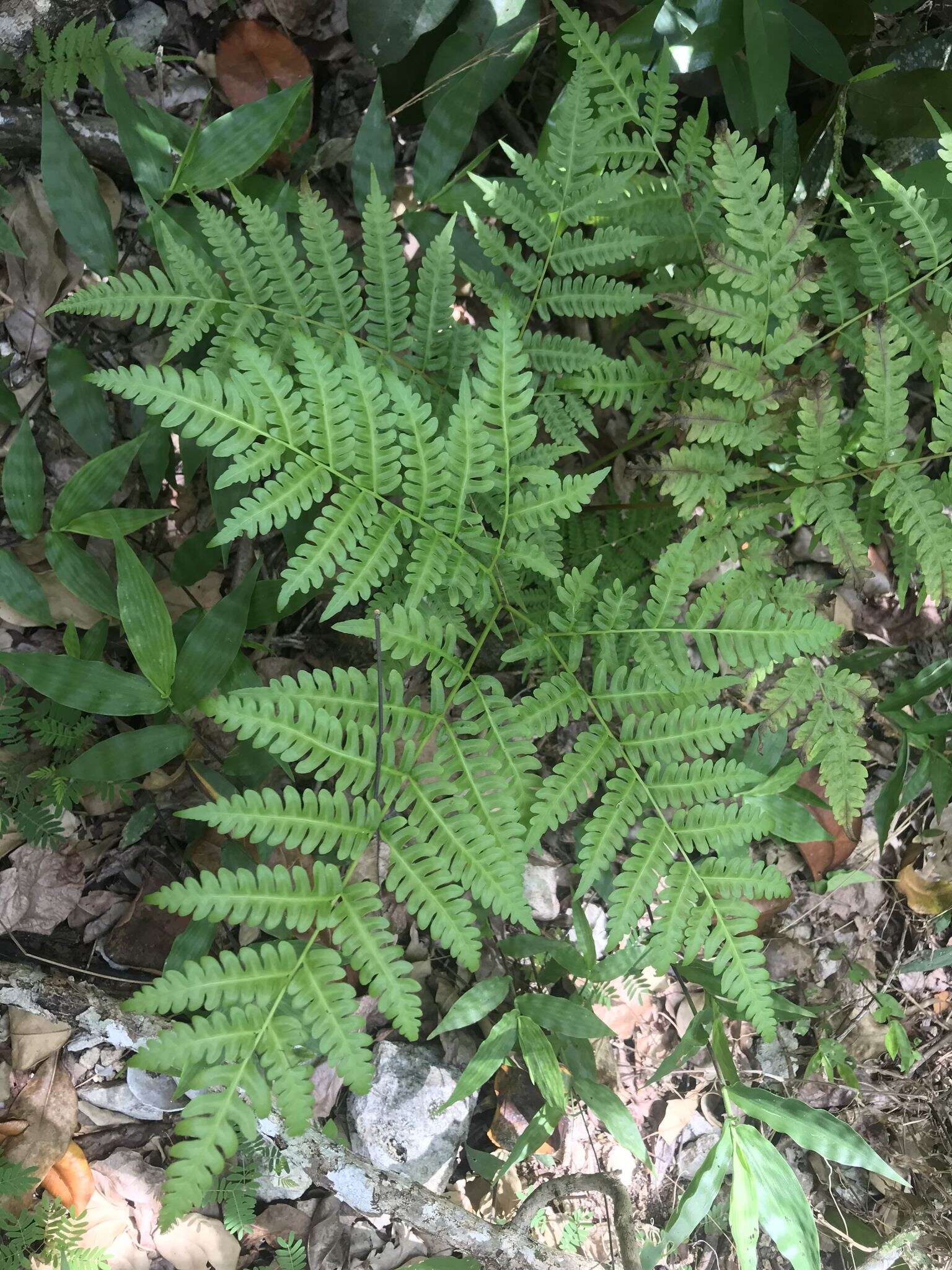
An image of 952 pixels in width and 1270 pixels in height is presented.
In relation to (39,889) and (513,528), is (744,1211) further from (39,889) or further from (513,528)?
(39,889)

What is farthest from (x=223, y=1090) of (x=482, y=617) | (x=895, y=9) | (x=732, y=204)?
(x=895, y=9)

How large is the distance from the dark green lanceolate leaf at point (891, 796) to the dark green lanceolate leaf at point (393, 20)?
254 cm

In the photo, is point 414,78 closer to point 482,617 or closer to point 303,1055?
point 482,617

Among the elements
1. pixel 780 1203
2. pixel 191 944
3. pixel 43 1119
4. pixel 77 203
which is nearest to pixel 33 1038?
pixel 43 1119

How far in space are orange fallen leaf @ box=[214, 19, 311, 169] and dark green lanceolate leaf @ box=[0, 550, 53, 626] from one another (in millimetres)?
1452

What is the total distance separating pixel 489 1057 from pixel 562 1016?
0.72 feet

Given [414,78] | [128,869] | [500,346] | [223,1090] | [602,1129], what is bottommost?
[602,1129]

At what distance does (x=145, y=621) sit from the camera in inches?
83.7

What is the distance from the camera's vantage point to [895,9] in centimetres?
245

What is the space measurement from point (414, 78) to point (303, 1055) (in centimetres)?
259

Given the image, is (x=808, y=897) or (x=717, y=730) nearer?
(x=717, y=730)

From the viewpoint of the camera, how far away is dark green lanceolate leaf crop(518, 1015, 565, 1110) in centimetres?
224

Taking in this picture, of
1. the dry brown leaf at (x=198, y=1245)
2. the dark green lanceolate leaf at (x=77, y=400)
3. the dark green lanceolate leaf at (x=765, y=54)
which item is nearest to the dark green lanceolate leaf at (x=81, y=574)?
the dark green lanceolate leaf at (x=77, y=400)

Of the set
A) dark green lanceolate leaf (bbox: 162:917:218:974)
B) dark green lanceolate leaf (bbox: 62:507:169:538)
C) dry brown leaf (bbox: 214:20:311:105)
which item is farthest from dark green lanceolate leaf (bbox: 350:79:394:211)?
dark green lanceolate leaf (bbox: 162:917:218:974)
